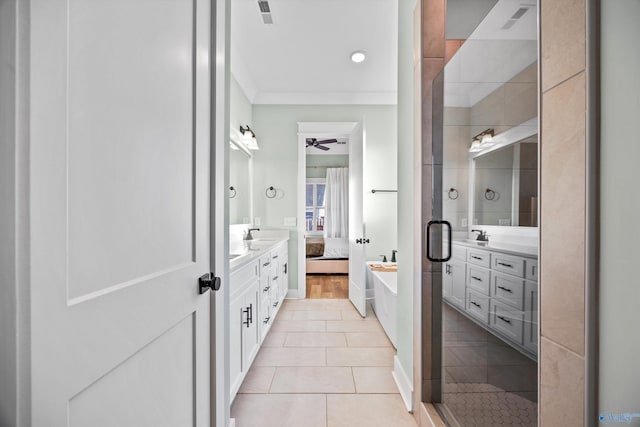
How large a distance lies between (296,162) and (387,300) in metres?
2.31

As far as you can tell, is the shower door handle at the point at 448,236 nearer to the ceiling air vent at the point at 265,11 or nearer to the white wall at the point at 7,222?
the white wall at the point at 7,222

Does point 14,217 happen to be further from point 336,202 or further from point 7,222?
point 336,202

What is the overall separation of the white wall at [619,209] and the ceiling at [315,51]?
2.28 m

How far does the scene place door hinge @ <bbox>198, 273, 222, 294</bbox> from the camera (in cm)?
100

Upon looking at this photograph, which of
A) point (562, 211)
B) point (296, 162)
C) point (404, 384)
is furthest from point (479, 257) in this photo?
point (296, 162)

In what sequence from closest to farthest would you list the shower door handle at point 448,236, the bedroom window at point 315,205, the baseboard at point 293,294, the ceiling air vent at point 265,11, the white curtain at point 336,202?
the shower door handle at point 448,236 < the ceiling air vent at point 265,11 < the baseboard at point 293,294 < the white curtain at point 336,202 < the bedroom window at point 315,205

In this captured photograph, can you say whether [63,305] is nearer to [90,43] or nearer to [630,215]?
[90,43]

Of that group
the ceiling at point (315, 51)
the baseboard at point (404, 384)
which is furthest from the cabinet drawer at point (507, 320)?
the ceiling at point (315, 51)

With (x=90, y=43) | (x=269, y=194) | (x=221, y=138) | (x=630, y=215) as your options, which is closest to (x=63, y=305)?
(x=90, y=43)

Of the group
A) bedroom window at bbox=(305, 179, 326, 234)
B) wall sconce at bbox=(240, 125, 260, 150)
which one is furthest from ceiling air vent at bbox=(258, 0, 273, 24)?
bedroom window at bbox=(305, 179, 326, 234)

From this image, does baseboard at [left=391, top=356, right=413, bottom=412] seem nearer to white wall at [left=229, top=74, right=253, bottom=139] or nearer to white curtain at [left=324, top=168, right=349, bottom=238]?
white wall at [left=229, top=74, right=253, bottom=139]

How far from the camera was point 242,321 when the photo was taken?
181 cm

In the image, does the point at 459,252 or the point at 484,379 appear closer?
the point at 484,379

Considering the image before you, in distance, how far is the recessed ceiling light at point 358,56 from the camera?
123 inches
